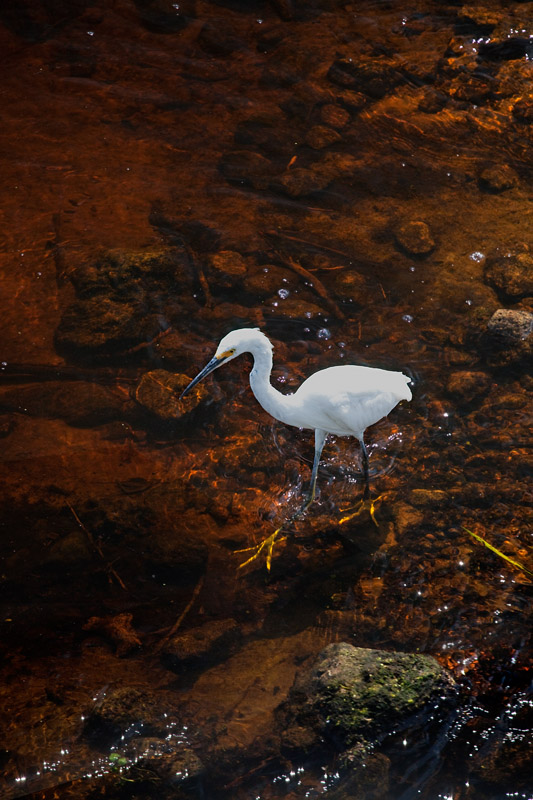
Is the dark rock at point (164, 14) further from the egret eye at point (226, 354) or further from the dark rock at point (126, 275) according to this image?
the egret eye at point (226, 354)

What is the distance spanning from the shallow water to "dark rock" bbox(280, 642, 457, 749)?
15 centimetres

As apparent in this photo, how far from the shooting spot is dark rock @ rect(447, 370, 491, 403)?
463 cm

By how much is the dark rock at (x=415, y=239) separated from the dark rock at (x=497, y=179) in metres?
0.93

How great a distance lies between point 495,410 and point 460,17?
5.13 meters

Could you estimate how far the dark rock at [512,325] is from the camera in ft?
15.3

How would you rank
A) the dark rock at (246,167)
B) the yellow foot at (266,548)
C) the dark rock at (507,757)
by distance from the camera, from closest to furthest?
the dark rock at (507,757)
the yellow foot at (266,548)
the dark rock at (246,167)

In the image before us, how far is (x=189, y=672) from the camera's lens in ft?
11.4

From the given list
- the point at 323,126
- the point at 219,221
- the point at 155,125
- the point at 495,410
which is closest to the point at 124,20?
→ the point at 155,125

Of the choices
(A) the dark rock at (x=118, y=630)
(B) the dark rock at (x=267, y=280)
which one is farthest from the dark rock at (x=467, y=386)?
(A) the dark rock at (x=118, y=630)

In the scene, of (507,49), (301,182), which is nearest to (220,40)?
(301,182)

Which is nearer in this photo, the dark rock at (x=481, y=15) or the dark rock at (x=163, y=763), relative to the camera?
the dark rock at (x=163, y=763)

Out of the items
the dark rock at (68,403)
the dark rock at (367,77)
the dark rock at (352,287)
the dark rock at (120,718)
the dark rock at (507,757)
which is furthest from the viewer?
the dark rock at (367,77)

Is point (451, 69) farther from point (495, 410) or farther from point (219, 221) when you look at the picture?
point (495, 410)

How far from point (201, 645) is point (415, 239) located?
3730mm
